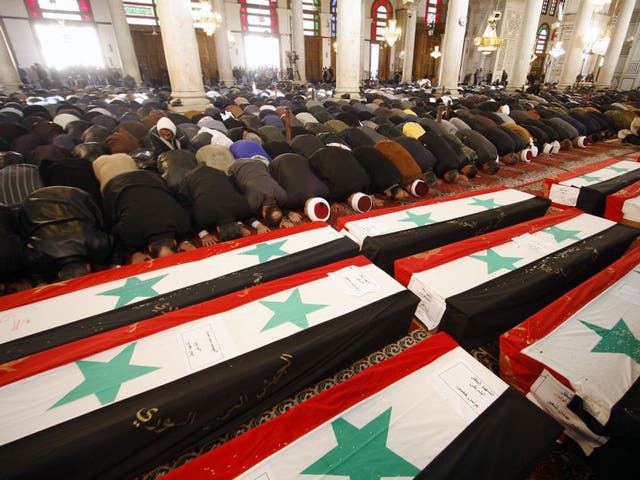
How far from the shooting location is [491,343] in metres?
1.62

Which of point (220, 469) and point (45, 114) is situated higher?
point (45, 114)

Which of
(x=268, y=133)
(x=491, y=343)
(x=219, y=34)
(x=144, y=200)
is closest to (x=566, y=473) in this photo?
(x=491, y=343)

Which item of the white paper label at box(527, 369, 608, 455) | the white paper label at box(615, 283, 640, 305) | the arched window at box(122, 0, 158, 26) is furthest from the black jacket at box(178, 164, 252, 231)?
the arched window at box(122, 0, 158, 26)

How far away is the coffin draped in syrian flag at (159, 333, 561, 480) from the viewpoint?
0.85 metres

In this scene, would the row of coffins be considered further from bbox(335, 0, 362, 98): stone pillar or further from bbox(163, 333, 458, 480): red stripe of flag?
bbox(335, 0, 362, 98): stone pillar

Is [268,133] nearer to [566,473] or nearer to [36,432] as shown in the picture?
[36,432]

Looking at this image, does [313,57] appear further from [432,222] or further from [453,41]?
[432,222]

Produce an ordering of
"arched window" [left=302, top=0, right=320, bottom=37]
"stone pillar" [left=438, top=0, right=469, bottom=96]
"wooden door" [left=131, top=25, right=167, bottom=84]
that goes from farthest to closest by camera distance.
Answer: "arched window" [left=302, top=0, right=320, bottom=37] → "wooden door" [left=131, top=25, right=167, bottom=84] → "stone pillar" [left=438, top=0, right=469, bottom=96]

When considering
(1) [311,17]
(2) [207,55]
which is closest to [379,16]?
(1) [311,17]

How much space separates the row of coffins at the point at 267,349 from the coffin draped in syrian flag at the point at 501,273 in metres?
0.01

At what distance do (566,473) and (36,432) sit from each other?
5.60 ft

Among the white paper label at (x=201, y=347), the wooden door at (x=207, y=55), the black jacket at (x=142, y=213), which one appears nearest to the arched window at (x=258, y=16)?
the wooden door at (x=207, y=55)

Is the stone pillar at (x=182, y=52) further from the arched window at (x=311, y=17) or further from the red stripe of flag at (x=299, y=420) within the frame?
the arched window at (x=311, y=17)

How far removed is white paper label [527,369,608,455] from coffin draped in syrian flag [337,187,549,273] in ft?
3.09
